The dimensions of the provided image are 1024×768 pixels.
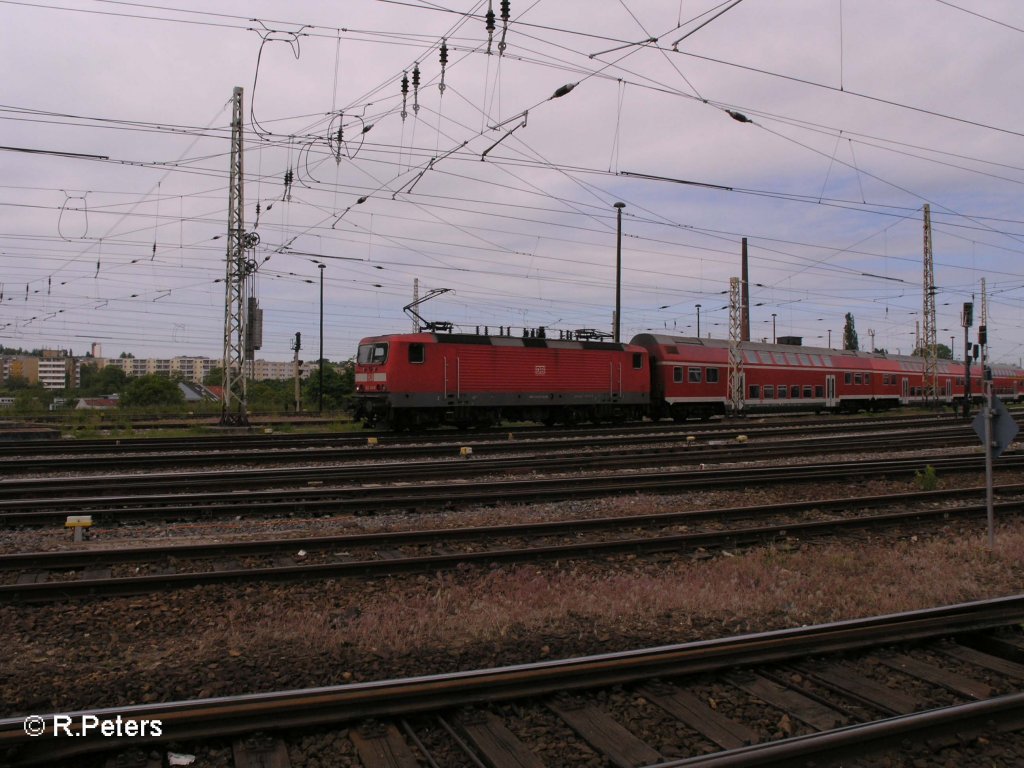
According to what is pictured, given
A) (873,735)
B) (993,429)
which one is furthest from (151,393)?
(873,735)

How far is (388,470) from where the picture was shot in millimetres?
14250

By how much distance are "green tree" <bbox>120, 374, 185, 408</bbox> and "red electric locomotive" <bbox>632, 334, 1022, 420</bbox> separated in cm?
3452

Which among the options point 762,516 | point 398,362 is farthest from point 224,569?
→ point 398,362

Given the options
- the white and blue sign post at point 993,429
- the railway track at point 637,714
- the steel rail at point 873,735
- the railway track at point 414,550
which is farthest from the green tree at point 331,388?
the steel rail at point 873,735

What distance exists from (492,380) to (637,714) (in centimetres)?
2121

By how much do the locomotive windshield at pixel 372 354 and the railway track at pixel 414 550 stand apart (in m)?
14.8

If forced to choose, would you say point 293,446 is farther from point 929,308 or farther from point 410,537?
point 929,308

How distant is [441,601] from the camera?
6.63 metres

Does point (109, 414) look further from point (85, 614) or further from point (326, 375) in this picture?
point (85, 614)

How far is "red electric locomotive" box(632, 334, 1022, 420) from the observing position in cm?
3198

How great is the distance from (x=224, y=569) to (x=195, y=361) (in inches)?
7223

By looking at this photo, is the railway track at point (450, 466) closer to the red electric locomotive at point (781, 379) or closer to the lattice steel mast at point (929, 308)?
the red electric locomotive at point (781, 379)

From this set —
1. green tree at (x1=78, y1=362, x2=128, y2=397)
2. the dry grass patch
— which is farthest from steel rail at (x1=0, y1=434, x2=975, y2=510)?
green tree at (x1=78, y1=362, x2=128, y2=397)

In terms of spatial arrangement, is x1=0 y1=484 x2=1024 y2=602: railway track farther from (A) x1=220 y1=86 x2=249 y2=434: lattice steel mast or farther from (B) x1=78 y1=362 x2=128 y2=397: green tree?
(B) x1=78 y1=362 x2=128 y2=397: green tree
